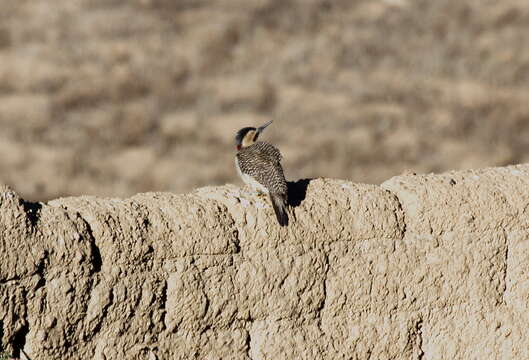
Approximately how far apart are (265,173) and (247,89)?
668 centimetres

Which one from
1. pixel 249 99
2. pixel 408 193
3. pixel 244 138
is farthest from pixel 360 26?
pixel 408 193

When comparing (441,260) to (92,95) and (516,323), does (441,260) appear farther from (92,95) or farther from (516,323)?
(92,95)

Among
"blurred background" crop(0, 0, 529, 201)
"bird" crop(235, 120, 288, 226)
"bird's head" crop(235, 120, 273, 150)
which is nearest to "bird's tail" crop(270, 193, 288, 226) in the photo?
"bird" crop(235, 120, 288, 226)

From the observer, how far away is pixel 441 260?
523 centimetres

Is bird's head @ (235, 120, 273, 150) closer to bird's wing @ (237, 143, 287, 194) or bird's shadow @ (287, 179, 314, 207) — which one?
bird's wing @ (237, 143, 287, 194)

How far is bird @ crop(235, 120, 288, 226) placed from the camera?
489 centimetres

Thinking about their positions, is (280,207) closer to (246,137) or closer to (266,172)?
(266,172)

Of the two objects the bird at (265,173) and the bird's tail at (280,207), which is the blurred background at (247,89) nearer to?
the bird at (265,173)

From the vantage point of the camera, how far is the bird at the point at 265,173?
16.0ft

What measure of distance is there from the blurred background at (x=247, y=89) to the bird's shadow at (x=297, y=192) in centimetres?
515

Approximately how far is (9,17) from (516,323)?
809cm

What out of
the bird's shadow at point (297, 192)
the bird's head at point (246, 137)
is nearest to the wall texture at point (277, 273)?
the bird's shadow at point (297, 192)

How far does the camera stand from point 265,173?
529cm

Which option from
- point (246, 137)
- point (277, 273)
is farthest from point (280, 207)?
point (246, 137)
